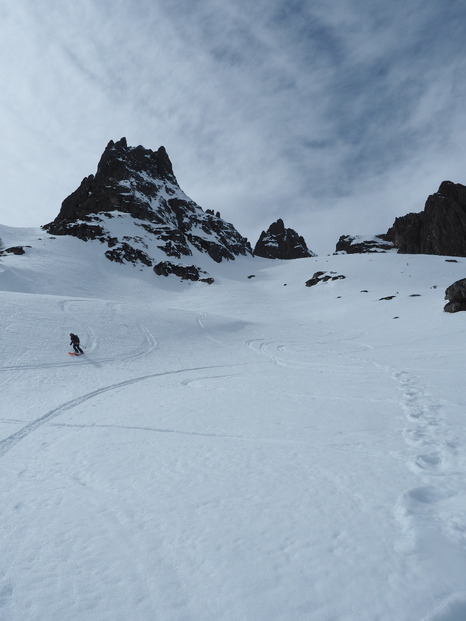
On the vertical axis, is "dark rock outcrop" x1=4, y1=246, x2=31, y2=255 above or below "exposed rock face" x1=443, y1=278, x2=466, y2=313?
above

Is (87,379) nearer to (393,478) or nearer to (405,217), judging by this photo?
(393,478)

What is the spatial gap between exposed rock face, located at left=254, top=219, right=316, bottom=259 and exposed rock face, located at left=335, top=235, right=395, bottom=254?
19.2 meters

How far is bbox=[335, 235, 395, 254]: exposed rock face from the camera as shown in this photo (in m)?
118

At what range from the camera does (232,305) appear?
46.6 m

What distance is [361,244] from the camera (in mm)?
122562

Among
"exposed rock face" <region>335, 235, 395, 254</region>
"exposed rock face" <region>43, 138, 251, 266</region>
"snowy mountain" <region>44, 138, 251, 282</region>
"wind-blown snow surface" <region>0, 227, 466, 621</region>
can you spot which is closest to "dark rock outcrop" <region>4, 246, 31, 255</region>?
"snowy mountain" <region>44, 138, 251, 282</region>

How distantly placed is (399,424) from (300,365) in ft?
29.2

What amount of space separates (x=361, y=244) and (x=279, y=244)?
119ft

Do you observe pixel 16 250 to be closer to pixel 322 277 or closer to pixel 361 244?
pixel 322 277

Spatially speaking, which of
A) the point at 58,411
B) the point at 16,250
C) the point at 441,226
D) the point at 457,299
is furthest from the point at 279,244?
the point at 58,411

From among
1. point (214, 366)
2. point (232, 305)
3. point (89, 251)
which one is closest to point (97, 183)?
point (89, 251)

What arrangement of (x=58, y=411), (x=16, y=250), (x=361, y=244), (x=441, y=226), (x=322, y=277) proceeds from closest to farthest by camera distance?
(x=58, y=411) < (x=322, y=277) < (x=16, y=250) < (x=441, y=226) < (x=361, y=244)

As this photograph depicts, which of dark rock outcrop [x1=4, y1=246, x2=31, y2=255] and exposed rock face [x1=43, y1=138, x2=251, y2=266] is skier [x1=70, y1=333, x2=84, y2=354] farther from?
exposed rock face [x1=43, y1=138, x2=251, y2=266]

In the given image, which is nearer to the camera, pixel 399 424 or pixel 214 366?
pixel 399 424
